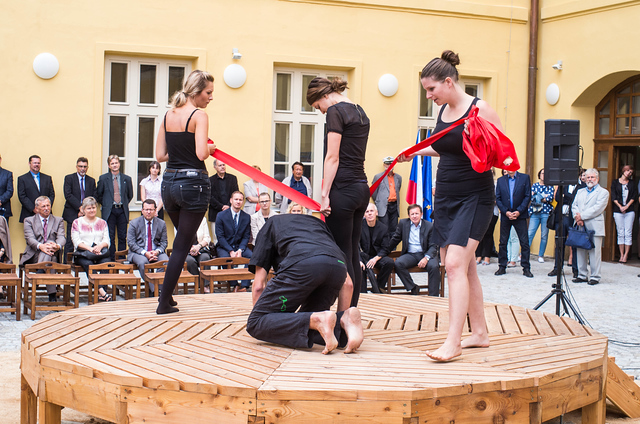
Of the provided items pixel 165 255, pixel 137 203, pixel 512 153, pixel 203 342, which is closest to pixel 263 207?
pixel 165 255

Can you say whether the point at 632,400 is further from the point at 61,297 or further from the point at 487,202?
the point at 61,297

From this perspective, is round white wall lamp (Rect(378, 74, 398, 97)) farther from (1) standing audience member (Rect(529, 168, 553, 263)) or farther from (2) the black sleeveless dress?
(2) the black sleeveless dress

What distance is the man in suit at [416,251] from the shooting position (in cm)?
912

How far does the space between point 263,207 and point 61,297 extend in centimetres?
280

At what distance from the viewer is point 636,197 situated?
12.9m

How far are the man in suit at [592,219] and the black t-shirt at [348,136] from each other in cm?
704

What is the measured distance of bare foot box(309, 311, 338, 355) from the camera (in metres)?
4.22

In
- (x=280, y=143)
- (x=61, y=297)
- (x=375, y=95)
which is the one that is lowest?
(x=61, y=297)

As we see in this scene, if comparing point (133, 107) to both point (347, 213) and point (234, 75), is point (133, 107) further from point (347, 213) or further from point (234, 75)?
point (347, 213)


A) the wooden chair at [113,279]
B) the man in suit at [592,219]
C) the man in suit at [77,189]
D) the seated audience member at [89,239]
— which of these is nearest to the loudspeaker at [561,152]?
the man in suit at [592,219]

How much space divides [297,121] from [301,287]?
860cm

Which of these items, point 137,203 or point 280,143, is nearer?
point 137,203

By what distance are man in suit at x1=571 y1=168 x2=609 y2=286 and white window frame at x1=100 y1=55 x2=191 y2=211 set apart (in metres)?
6.26

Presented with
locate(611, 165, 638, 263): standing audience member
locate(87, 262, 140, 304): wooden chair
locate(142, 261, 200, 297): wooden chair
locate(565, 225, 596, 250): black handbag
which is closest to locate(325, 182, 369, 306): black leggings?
locate(142, 261, 200, 297): wooden chair
